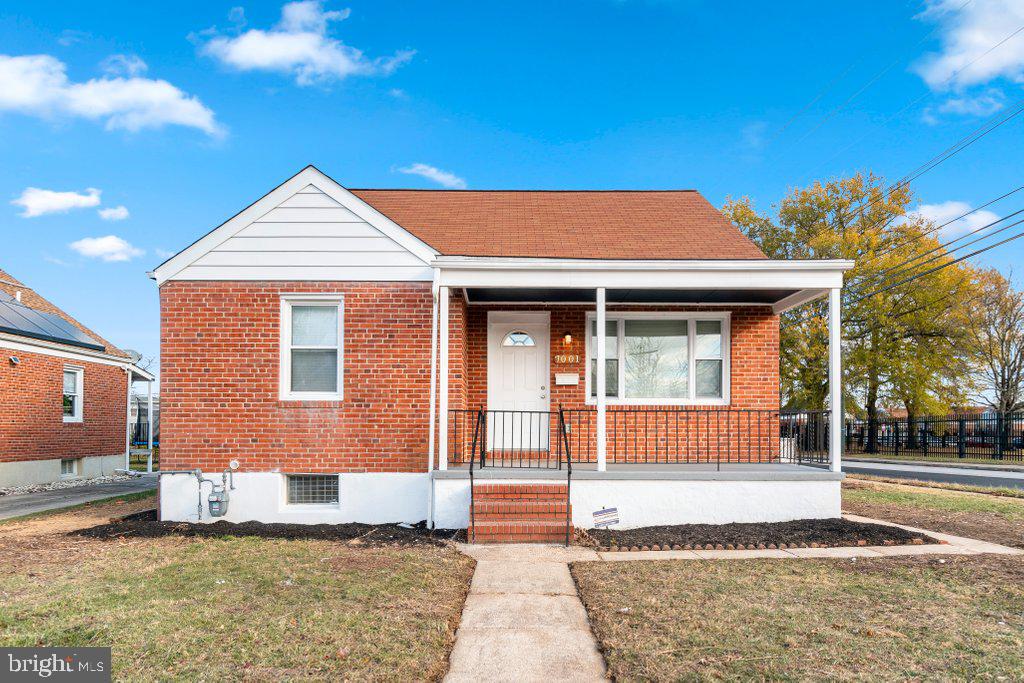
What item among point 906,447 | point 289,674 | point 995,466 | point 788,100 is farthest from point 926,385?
point 289,674

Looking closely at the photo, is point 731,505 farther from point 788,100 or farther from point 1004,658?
point 788,100

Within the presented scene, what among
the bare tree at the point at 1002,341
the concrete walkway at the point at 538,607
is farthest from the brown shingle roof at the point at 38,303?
the bare tree at the point at 1002,341

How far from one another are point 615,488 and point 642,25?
13.7m

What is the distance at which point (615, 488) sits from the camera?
8375 mm

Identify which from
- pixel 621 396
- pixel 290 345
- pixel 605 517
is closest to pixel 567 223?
pixel 621 396

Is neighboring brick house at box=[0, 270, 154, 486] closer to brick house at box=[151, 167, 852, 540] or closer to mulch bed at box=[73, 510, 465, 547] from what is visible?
mulch bed at box=[73, 510, 465, 547]

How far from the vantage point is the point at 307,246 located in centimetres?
884

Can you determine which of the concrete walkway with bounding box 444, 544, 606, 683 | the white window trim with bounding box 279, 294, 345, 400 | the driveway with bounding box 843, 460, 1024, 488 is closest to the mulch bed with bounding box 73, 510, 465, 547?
the concrete walkway with bounding box 444, 544, 606, 683

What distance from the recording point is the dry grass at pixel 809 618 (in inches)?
152

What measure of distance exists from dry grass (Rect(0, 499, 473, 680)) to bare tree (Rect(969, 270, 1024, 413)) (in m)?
30.0

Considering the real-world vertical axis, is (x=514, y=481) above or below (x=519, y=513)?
above

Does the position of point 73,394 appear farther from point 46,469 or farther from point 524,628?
point 524,628
